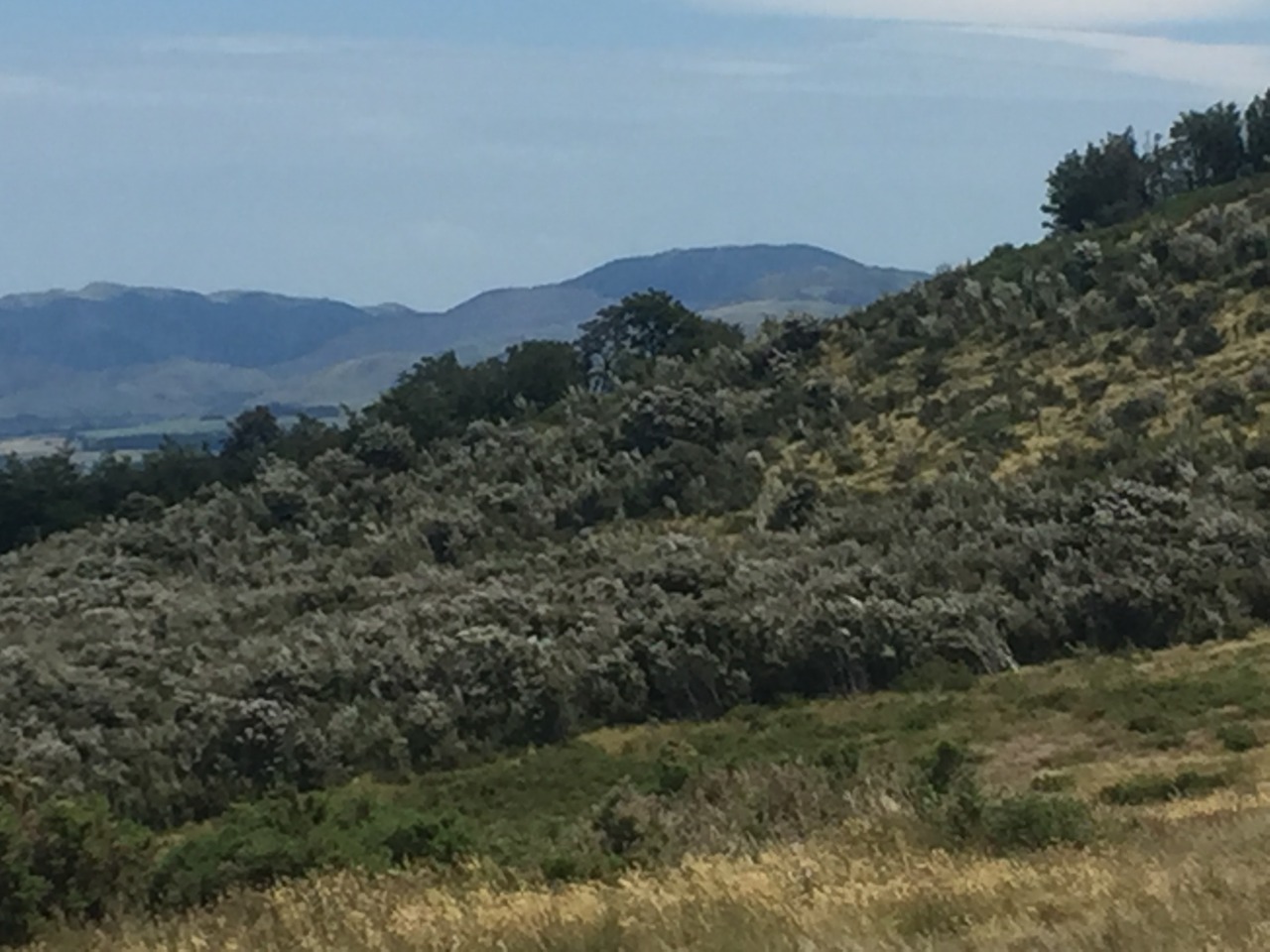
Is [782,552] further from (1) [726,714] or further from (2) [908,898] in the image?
(2) [908,898]

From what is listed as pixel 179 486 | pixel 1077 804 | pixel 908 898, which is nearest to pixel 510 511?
pixel 179 486

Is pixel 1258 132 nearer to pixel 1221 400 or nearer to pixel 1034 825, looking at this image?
pixel 1221 400

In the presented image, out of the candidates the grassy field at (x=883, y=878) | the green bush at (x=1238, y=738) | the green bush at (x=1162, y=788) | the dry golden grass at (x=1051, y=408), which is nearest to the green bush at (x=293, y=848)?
→ the grassy field at (x=883, y=878)

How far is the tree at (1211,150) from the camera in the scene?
181 ft

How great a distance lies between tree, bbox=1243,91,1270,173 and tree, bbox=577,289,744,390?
17.4 metres

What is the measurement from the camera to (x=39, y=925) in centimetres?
927

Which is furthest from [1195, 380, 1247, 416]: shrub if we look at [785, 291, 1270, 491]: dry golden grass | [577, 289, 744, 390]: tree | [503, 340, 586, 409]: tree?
[503, 340, 586, 409]: tree

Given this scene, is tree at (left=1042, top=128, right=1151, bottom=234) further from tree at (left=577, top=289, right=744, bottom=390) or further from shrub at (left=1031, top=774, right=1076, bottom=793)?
shrub at (left=1031, top=774, right=1076, bottom=793)

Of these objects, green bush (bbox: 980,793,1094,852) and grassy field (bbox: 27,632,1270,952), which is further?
green bush (bbox: 980,793,1094,852)

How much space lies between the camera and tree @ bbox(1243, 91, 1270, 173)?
175 ft

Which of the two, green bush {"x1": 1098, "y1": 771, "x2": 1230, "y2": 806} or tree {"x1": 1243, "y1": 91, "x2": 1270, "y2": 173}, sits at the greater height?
tree {"x1": 1243, "y1": 91, "x2": 1270, "y2": 173}

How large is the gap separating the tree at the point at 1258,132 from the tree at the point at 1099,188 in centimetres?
326

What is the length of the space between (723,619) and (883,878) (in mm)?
14207

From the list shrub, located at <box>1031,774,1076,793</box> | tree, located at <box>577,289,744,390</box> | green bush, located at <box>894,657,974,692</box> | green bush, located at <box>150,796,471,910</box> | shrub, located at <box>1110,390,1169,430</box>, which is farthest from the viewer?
tree, located at <box>577,289,744,390</box>
